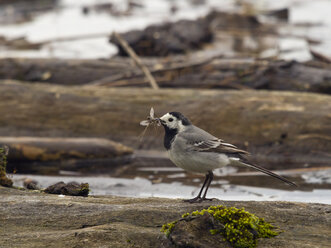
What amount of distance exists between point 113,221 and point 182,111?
5329 mm

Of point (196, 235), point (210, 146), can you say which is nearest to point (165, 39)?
point (210, 146)

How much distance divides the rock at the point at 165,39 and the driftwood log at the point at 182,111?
14.8 feet

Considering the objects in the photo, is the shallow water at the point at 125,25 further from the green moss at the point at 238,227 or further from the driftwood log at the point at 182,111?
the green moss at the point at 238,227

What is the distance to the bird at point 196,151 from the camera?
20.5 feet

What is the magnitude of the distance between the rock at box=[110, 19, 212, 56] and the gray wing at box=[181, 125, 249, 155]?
9196 millimetres

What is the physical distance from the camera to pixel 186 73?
1247 centimetres

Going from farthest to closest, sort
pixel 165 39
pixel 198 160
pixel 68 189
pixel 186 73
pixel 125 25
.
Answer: pixel 125 25 < pixel 165 39 < pixel 186 73 < pixel 68 189 < pixel 198 160

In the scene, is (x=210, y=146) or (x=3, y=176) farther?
(x=3, y=176)

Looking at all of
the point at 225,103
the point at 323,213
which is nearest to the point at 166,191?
the point at 225,103

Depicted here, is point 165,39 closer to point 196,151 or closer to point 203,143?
point 203,143

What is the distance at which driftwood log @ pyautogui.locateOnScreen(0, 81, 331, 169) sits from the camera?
32.7ft


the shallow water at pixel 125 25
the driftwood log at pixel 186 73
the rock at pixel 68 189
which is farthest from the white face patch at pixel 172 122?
the shallow water at pixel 125 25

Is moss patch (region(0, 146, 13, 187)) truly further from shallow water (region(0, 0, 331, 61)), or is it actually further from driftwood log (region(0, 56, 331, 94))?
shallow water (region(0, 0, 331, 61))

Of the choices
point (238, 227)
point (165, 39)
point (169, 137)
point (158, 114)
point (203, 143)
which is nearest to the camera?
point (238, 227)
